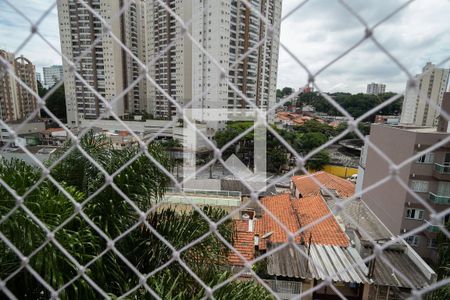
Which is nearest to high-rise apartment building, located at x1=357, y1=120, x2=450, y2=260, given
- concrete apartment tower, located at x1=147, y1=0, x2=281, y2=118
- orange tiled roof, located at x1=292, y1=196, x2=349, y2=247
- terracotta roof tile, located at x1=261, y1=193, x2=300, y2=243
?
orange tiled roof, located at x1=292, y1=196, x2=349, y2=247

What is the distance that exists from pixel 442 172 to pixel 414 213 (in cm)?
86

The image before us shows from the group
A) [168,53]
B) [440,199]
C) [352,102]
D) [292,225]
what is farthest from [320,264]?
[168,53]

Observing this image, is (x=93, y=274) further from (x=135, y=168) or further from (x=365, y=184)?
(x=365, y=184)

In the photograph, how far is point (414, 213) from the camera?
492cm

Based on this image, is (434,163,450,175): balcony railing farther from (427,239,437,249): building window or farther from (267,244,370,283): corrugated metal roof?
(267,244,370,283): corrugated metal roof

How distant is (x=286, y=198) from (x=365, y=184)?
1.83 m

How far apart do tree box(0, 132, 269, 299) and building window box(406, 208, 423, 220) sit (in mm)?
4316

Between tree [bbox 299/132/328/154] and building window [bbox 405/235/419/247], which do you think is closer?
building window [bbox 405/235/419/247]

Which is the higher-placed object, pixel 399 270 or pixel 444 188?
pixel 444 188

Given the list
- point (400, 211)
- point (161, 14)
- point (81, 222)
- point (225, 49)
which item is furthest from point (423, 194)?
point (161, 14)

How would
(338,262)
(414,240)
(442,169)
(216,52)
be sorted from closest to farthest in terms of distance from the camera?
(338,262) → (442,169) → (414,240) → (216,52)

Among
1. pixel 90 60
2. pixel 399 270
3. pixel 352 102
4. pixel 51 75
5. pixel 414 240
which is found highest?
pixel 90 60

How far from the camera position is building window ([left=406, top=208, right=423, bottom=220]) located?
193 inches

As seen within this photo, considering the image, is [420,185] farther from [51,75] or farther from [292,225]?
[51,75]
